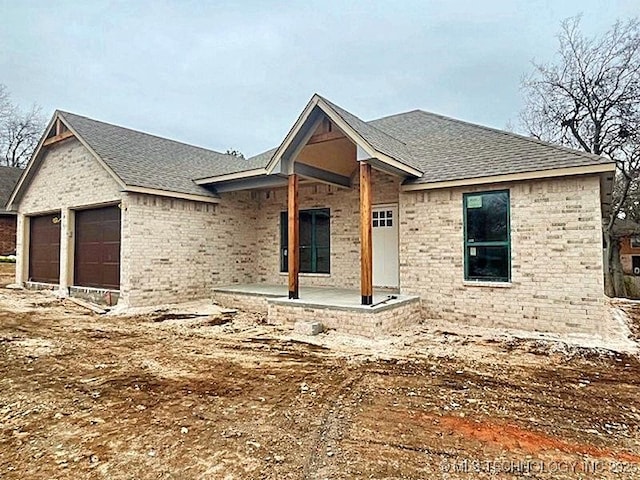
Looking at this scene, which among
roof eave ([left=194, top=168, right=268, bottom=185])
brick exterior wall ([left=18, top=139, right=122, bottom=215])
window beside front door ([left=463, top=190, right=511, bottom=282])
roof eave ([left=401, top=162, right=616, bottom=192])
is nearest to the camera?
roof eave ([left=401, top=162, right=616, bottom=192])

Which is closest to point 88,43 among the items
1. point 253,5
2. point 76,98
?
point 253,5

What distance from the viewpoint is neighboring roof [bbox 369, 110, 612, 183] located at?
7.54 meters

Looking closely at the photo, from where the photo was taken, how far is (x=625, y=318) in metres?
9.30

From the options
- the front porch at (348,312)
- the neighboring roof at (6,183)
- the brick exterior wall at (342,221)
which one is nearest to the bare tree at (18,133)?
the neighboring roof at (6,183)

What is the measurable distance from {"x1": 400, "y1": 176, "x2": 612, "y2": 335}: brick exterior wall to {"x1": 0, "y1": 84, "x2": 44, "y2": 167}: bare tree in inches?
1451

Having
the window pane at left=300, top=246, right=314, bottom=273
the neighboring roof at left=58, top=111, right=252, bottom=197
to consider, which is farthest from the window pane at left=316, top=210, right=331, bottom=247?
the neighboring roof at left=58, top=111, right=252, bottom=197

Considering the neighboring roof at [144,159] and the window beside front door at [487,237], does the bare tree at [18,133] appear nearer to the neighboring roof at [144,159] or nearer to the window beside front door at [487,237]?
the neighboring roof at [144,159]

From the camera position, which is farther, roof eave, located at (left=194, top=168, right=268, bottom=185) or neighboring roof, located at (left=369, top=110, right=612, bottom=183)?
roof eave, located at (left=194, top=168, right=268, bottom=185)

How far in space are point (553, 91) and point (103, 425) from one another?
24.3 meters

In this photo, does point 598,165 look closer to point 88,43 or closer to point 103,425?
point 103,425

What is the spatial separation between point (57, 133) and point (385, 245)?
34.3 feet

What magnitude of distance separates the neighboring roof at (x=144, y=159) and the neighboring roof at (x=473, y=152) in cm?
562

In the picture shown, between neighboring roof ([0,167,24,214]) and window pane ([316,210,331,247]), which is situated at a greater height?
neighboring roof ([0,167,24,214])

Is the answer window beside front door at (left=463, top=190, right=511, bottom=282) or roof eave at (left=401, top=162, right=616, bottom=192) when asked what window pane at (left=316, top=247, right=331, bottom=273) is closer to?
roof eave at (left=401, top=162, right=616, bottom=192)
